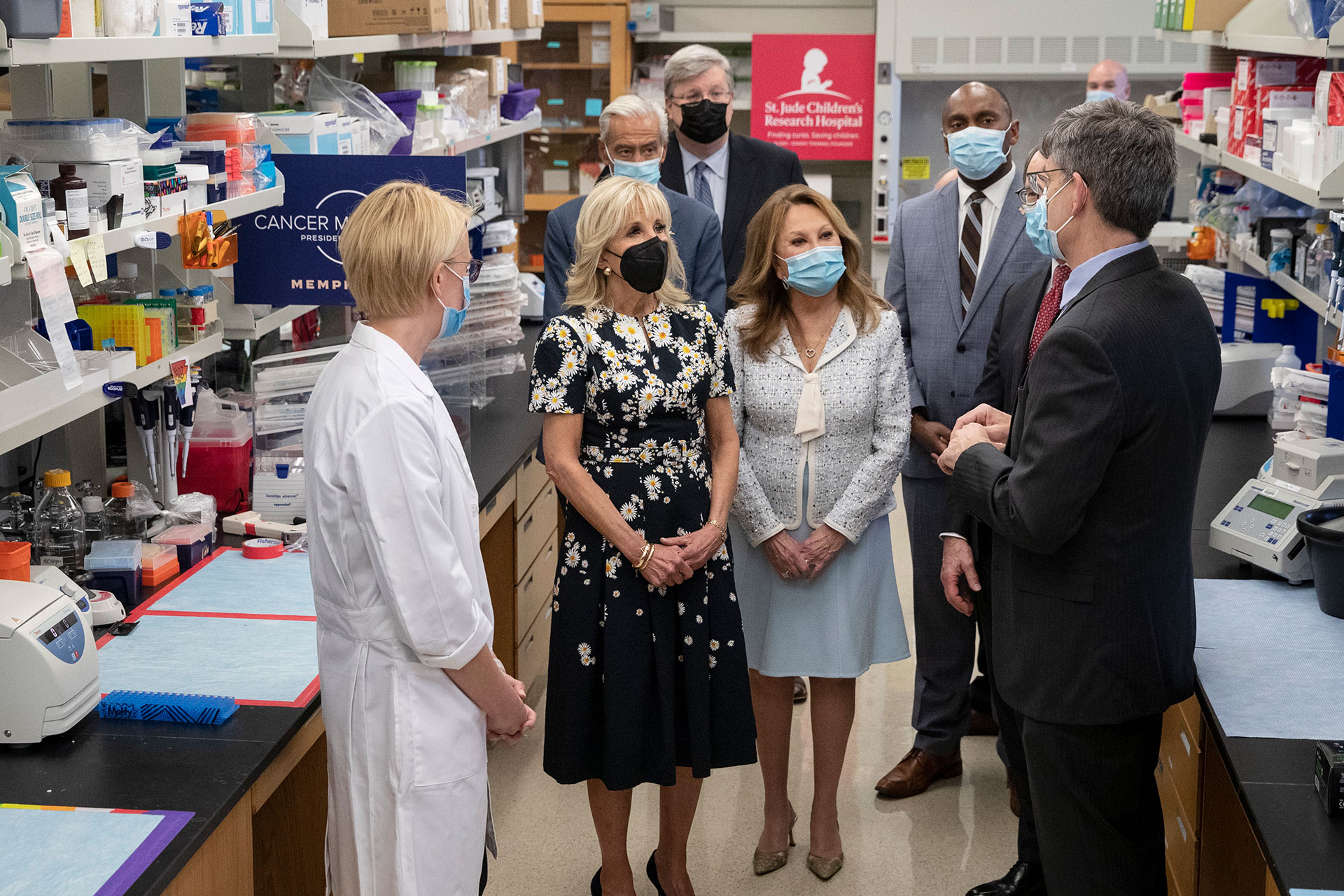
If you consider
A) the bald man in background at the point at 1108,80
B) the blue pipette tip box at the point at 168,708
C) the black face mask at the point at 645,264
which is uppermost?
the bald man in background at the point at 1108,80

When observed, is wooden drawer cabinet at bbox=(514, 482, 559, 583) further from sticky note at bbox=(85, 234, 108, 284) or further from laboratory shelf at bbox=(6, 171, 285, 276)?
sticky note at bbox=(85, 234, 108, 284)

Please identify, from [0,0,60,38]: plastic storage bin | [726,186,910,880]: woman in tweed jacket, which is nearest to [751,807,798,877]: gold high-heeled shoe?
[726,186,910,880]: woman in tweed jacket

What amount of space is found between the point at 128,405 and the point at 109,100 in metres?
0.69

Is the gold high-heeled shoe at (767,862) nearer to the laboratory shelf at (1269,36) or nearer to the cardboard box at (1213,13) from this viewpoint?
the laboratory shelf at (1269,36)

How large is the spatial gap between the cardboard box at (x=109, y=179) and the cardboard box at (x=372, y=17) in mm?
1179

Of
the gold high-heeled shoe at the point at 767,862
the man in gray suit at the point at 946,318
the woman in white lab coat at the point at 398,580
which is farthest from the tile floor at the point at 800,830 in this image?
the woman in white lab coat at the point at 398,580

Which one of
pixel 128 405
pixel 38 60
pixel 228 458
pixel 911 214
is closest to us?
pixel 38 60

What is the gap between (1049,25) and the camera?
686 centimetres

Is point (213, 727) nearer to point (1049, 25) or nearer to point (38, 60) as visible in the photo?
point (38, 60)

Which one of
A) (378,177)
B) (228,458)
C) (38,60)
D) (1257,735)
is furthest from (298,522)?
(1257,735)

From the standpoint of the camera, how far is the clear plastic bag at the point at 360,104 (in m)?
3.52

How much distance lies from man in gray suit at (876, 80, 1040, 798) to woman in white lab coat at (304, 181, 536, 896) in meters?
1.64

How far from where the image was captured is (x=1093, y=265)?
2.09 meters

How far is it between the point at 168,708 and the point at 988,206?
2340 mm
